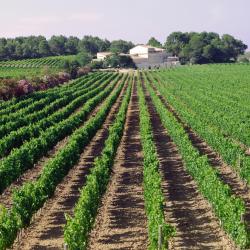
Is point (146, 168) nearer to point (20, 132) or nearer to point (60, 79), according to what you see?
point (20, 132)

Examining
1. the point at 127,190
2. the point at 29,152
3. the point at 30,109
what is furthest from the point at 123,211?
the point at 30,109

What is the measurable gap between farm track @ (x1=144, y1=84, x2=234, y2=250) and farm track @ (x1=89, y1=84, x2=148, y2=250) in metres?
1.12

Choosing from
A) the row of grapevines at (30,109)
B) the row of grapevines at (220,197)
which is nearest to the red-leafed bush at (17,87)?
the row of grapevines at (30,109)

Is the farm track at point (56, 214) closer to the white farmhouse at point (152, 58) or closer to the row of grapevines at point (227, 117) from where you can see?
the row of grapevines at point (227, 117)

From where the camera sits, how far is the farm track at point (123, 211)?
626 inches

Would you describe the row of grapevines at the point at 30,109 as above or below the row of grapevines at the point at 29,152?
above

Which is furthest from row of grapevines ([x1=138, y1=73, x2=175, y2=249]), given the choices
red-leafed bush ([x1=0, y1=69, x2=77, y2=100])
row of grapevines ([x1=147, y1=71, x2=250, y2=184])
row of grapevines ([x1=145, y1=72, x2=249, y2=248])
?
red-leafed bush ([x1=0, y1=69, x2=77, y2=100])

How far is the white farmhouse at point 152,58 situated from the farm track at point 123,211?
14759cm

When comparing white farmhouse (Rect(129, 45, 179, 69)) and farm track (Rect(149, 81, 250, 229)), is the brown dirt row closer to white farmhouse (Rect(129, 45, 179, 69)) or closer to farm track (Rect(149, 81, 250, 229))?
farm track (Rect(149, 81, 250, 229))

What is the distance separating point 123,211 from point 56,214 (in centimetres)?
262

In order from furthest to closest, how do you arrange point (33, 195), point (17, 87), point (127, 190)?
point (17, 87), point (127, 190), point (33, 195)

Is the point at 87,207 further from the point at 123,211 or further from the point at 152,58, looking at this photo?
the point at 152,58

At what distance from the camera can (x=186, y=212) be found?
1836 cm

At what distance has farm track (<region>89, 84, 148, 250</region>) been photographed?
1589 centimetres
